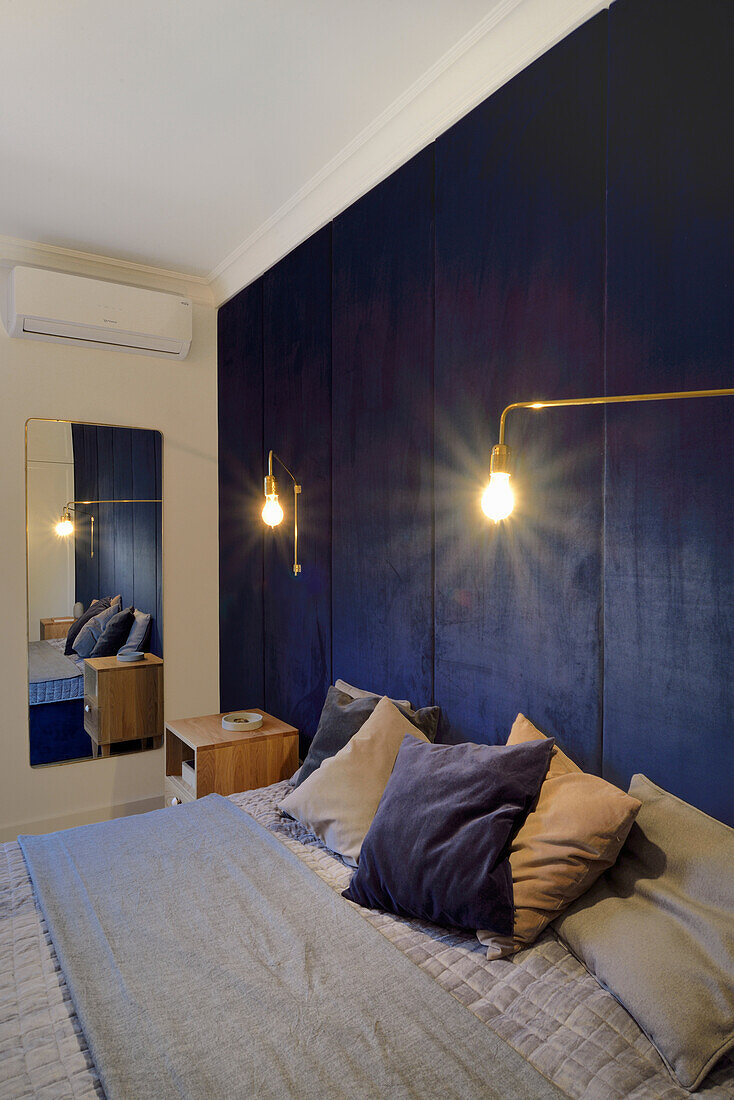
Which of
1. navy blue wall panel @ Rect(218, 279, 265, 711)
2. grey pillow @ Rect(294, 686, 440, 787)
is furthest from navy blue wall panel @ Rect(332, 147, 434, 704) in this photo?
navy blue wall panel @ Rect(218, 279, 265, 711)

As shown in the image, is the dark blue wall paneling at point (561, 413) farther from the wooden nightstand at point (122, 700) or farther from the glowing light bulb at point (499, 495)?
the wooden nightstand at point (122, 700)

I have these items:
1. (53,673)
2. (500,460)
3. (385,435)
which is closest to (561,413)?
(500,460)

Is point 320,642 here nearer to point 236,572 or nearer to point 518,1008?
point 236,572

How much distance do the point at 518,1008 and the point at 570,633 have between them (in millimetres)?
837

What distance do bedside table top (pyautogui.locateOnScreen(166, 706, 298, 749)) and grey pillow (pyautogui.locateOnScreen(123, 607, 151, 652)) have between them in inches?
25.4

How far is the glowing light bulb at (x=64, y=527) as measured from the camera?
339 centimetres

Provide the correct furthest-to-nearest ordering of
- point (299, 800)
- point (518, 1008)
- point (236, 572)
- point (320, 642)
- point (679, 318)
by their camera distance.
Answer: point (236, 572) → point (320, 642) → point (299, 800) → point (679, 318) → point (518, 1008)

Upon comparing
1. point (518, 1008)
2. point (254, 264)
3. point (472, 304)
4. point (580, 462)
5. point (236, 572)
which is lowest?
point (518, 1008)

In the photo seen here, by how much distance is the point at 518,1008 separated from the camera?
127 cm

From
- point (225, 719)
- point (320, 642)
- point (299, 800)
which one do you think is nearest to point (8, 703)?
point (225, 719)

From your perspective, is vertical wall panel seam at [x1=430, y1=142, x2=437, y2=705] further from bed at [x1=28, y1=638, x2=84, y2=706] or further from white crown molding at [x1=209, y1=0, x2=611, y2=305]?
bed at [x1=28, y1=638, x2=84, y2=706]

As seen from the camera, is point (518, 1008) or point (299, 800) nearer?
point (518, 1008)

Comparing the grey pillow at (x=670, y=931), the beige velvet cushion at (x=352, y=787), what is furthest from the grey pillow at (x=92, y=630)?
the grey pillow at (x=670, y=931)

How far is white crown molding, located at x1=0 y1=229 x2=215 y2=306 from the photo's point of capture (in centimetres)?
335
